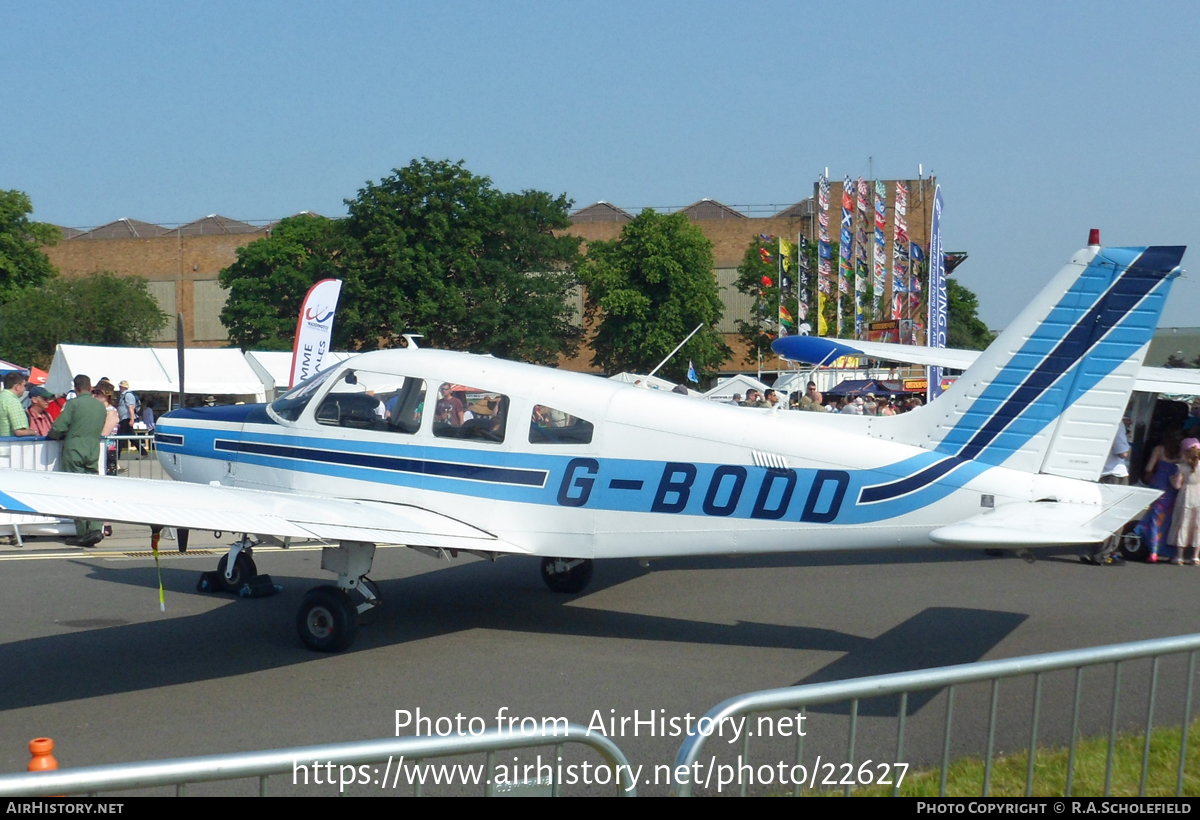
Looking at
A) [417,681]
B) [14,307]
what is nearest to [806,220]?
[14,307]

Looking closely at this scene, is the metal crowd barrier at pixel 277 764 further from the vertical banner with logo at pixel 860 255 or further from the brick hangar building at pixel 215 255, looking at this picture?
the brick hangar building at pixel 215 255

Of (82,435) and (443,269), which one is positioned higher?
Result: (443,269)

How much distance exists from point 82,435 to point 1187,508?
13278 mm

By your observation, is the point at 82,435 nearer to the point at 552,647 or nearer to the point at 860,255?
the point at 552,647

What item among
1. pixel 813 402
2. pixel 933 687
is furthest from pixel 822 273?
pixel 933 687

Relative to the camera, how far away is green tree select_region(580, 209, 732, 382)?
57812 millimetres

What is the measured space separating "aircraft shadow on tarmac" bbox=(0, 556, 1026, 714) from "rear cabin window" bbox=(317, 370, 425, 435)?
1.70 meters

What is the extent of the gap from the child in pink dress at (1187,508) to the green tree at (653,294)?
44870mm

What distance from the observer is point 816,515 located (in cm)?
739

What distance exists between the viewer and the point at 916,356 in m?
14.8

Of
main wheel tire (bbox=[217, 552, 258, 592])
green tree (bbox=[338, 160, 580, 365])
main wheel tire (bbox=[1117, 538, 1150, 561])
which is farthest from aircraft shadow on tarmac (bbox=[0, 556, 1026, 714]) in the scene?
green tree (bbox=[338, 160, 580, 365])

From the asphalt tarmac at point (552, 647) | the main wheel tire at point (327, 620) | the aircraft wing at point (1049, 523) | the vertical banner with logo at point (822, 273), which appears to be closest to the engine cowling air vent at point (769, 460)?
the aircraft wing at point (1049, 523)

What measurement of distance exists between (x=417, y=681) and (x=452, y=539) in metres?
1.30

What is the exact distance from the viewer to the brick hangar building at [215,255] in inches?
2724
